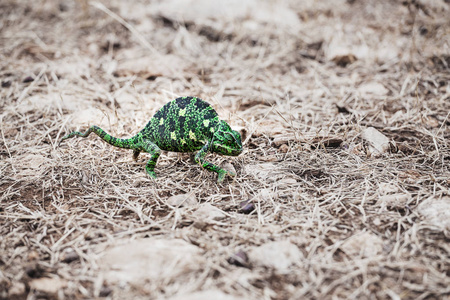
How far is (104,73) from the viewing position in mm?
4625

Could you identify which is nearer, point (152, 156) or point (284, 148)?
point (152, 156)

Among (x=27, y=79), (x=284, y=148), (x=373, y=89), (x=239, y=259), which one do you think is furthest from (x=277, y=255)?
(x=27, y=79)

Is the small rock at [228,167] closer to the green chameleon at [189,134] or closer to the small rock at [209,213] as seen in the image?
the green chameleon at [189,134]

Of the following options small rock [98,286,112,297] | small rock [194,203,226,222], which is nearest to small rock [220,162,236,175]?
small rock [194,203,226,222]

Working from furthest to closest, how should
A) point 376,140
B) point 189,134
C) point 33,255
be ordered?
point 376,140 → point 189,134 → point 33,255

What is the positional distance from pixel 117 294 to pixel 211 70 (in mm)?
3430

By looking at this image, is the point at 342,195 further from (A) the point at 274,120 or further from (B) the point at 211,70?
(B) the point at 211,70

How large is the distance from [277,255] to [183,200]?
2.59 feet

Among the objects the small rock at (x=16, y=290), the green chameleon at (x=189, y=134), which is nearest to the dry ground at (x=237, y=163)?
the small rock at (x=16, y=290)

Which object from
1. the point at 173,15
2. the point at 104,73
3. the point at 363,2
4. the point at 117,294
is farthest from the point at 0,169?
the point at 363,2

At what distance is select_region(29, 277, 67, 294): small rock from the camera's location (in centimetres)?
190

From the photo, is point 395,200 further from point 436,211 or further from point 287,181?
point 287,181

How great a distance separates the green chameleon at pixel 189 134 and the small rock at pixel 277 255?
75cm

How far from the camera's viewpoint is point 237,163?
9.87ft
